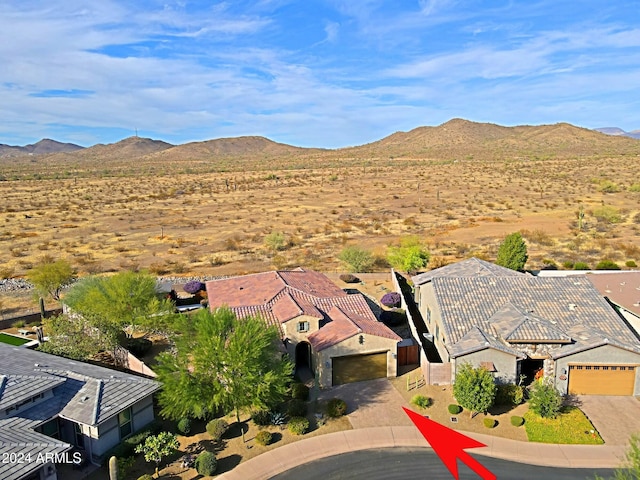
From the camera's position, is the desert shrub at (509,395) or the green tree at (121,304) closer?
the desert shrub at (509,395)

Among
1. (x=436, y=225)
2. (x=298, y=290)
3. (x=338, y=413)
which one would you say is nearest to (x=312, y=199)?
(x=436, y=225)

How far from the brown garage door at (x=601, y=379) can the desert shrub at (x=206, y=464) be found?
59.3ft

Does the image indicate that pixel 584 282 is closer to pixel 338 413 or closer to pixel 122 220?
pixel 338 413

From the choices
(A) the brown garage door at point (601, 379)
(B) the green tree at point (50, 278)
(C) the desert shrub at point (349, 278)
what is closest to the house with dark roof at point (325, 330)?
(A) the brown garage door at point (601, 379)

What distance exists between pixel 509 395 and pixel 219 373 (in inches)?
566

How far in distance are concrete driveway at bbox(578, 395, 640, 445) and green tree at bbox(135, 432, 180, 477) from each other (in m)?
19.1

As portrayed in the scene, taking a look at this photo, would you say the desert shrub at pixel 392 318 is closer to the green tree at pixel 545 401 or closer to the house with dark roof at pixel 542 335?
the house with dark roof at pixel 542 335

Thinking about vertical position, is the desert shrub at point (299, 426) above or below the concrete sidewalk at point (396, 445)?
above

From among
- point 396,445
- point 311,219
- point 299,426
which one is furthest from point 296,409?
point 311,219

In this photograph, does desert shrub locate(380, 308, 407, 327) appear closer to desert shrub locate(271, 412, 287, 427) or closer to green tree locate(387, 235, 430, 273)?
green tree locate(387, 235, 430, 273)

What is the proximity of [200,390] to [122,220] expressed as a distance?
2447 inches

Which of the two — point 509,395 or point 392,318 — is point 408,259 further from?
point 509,395

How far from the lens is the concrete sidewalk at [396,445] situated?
20344 mm

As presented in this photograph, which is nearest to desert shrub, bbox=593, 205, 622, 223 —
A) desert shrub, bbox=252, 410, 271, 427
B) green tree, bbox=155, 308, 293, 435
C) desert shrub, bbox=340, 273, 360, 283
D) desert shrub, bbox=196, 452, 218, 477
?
desert shrub, bbox=340, 273, 360, 283
